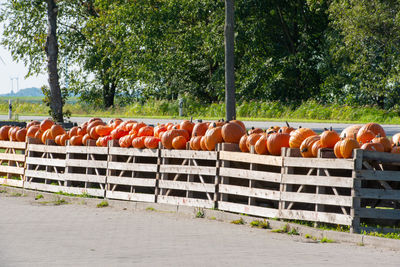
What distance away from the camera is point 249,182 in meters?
10.7

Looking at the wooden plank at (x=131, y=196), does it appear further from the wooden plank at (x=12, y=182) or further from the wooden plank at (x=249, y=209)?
the wooden plank at (x=12, y=182)

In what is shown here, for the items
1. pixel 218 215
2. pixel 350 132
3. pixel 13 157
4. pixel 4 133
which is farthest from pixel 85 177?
pixel 350 132

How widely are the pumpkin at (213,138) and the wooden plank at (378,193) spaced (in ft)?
9.73

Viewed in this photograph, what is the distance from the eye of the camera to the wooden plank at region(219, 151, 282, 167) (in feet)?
33.4

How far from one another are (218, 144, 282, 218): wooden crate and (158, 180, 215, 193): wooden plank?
194 mm

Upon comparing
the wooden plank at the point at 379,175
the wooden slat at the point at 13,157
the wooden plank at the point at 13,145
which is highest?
the wooden plank at the point at 379,175

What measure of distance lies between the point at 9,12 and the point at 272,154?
158 ft

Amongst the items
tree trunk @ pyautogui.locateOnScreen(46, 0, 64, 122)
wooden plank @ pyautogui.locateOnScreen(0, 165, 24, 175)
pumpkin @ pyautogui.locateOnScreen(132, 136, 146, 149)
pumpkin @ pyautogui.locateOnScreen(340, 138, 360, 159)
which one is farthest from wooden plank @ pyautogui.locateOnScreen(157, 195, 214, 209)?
tree trunk @ pyautogui.locateOnScreen(46, 0, 64, 122)

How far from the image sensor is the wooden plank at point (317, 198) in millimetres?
9133

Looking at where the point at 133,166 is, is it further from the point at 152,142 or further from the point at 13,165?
the point at 13,165

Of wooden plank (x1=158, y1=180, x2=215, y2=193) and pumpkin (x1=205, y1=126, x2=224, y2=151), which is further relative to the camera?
pumpkin (x1=205, y1=126, x2=224, y2=151)

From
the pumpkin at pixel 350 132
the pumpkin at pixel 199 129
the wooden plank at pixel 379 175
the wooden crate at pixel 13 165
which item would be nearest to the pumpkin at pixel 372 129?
the pumpkin at pixel 350 132

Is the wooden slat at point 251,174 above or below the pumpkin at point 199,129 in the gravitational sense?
below

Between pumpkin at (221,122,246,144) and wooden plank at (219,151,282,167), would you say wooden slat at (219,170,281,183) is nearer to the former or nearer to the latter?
wooden plank at (219,151,282,167)
